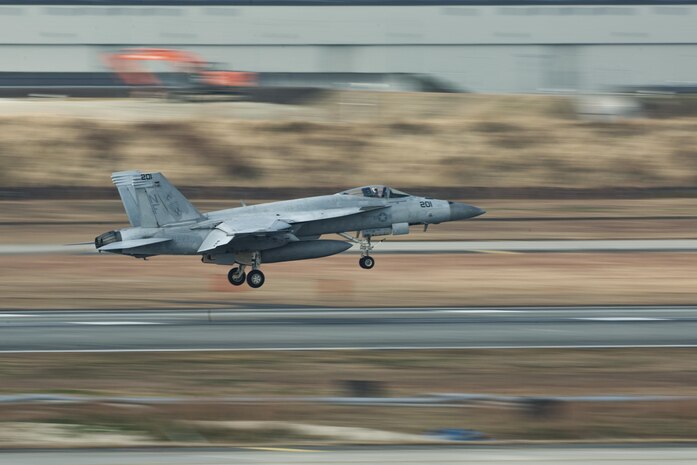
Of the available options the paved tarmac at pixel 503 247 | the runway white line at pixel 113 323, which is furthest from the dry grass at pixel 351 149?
the runway white line at pixel 113 323

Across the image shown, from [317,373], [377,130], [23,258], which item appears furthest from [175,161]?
[317,373]

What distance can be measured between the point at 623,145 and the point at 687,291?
122ft

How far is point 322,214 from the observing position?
32.0 metres

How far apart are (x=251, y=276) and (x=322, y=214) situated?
3.03 metres

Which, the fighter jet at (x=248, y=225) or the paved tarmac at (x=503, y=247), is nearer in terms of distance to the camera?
the fighter jet at (x=248, y=225)

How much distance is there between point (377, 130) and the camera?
218 feet

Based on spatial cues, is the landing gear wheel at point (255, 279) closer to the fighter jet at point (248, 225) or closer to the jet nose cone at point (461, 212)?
the fighter jet at point (248, 225)

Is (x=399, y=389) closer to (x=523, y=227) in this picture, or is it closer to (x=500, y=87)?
(x=523, y=227)

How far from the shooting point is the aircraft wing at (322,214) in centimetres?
3147

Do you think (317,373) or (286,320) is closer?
(317,373)

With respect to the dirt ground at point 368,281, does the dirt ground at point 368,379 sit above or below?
below

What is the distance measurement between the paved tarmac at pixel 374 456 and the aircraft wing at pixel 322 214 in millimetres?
18227

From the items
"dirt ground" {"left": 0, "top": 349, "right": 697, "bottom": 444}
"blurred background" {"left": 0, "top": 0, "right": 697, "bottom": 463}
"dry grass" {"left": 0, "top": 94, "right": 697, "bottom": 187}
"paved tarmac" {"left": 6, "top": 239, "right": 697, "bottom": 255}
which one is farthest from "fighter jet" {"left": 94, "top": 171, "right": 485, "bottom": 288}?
"dry grass" {"left": 0, "top": 94, "right": 697, "bottom": 187}

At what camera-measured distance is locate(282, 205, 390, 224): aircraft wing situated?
103 ft
